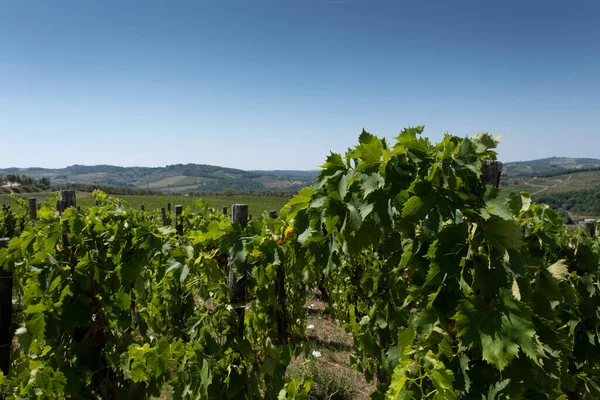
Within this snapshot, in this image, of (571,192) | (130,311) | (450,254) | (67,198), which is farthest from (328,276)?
(571,192)

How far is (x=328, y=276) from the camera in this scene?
2.12 metres

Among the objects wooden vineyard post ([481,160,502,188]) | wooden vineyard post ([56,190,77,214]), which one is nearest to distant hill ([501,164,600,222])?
wooden vineyard post ([481,160,502,188])

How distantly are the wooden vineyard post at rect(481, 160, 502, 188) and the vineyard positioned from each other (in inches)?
0.5

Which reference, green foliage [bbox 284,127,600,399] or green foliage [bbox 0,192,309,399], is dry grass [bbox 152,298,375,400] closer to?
green foliage [bbox 0,192,309,399]

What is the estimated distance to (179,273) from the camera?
2102 mm

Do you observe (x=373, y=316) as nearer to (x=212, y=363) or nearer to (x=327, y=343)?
(x=212, y=363)

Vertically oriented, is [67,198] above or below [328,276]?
above

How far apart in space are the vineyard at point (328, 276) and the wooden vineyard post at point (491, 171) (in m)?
0.01

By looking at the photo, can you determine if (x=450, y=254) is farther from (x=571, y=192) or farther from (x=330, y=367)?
(x=571, y=192)

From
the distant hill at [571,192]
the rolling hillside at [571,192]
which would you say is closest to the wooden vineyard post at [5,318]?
the rolling hillside at [571,192]

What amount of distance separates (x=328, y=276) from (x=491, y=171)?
100 cm

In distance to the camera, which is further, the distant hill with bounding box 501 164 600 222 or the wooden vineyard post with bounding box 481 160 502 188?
the distant hill with bounding box 501 164 600 222

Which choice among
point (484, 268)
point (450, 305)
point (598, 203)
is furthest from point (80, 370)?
point (598, 203)

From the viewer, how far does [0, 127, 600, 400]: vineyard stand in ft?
4.95
